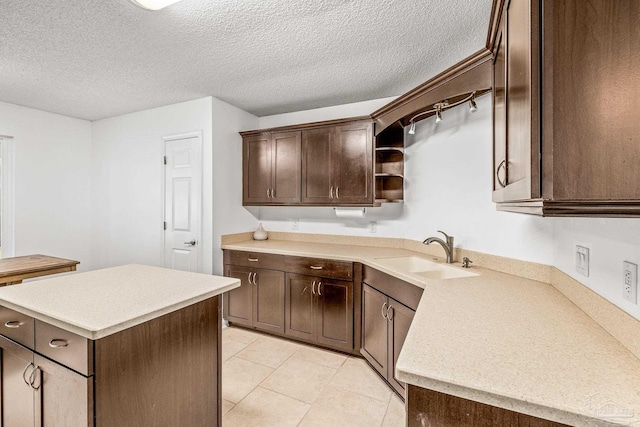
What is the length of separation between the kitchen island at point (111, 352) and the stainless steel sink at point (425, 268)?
1.32 m

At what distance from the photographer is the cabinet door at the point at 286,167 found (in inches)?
126

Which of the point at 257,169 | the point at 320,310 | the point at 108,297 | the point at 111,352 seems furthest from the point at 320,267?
the point at 111,352

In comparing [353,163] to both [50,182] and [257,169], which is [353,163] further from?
[50,182]

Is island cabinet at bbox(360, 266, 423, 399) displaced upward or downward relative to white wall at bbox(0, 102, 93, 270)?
downward

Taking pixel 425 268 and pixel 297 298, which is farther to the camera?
pixel 297 298

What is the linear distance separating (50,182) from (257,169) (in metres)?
2.65

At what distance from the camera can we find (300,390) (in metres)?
2.17

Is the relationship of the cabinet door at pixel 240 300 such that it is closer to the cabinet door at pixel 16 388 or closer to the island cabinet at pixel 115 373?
the island cabinet at pixel 115 373

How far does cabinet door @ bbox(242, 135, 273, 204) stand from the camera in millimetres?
3369

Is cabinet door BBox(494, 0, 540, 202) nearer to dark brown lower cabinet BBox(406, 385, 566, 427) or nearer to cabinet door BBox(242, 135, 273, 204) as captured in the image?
dark brown lower cabinet BBox(406, 385, 566, 427)

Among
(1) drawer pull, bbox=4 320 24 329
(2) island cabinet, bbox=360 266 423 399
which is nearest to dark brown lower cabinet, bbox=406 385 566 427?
(2) island cabinet, bbox=360 266 423 399

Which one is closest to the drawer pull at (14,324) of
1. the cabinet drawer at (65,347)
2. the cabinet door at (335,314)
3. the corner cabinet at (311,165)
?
the cabinet drawer at (65,347)

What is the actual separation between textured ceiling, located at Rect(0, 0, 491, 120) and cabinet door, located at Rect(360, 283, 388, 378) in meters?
1.85

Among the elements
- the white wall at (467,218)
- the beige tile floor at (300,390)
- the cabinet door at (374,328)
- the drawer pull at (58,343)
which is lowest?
the beige tile floor at (300,390)
